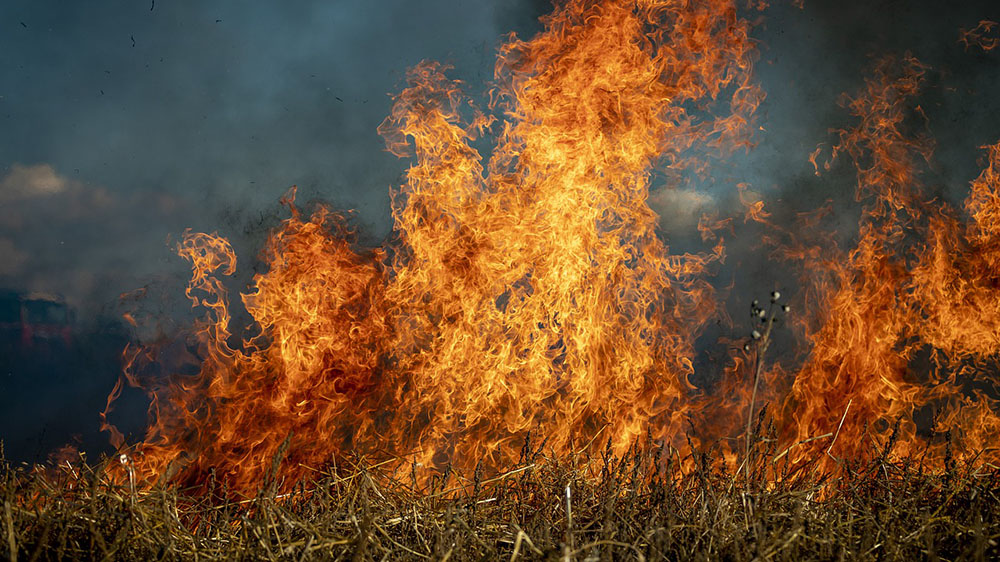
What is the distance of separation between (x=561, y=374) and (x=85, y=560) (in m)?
5.25

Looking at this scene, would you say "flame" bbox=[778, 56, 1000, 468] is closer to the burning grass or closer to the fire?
the fire

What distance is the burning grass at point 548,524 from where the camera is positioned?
9.99ft

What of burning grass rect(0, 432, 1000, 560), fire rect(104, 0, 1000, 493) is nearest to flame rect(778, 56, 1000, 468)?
fire rect(104, 0, 1000, 493)

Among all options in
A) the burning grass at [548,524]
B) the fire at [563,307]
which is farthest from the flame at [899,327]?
the burning grass at [548,524]

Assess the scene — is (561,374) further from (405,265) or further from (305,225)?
(305,225)

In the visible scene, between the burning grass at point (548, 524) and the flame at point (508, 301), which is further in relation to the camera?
the flame at point (508, 301)

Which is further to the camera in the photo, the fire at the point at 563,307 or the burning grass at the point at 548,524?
the fire at the point at 563,307

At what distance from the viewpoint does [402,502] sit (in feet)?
14.1

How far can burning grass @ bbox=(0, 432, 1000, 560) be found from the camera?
3045 millimetres

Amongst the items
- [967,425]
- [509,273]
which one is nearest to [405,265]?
[509,273]

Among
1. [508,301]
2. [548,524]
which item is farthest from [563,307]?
[548,524]

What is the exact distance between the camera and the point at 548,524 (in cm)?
361

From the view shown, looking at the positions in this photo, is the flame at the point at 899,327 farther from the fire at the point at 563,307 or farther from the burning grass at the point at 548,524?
the burning grass at the point at 548,524

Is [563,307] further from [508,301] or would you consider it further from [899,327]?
[899,327]
